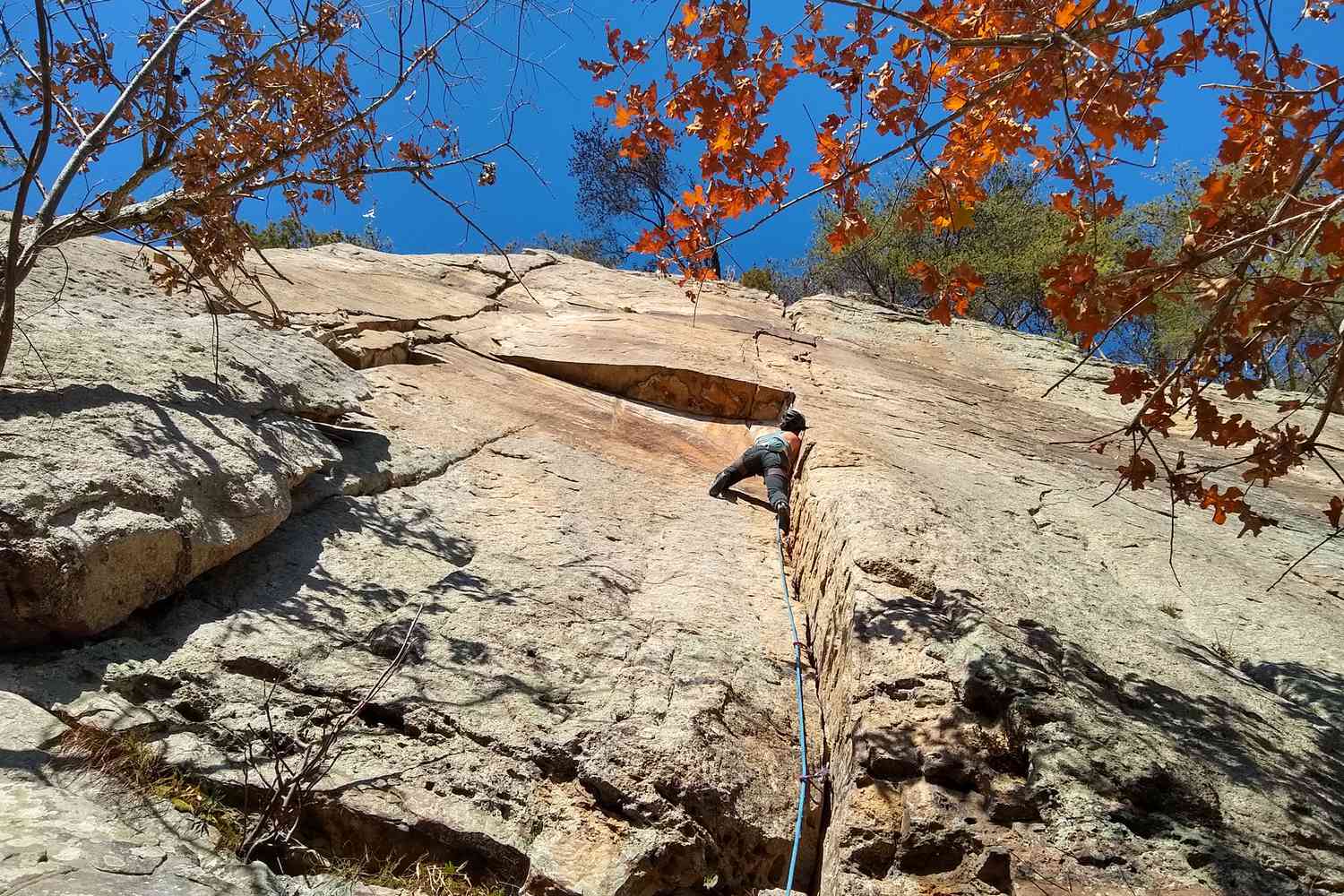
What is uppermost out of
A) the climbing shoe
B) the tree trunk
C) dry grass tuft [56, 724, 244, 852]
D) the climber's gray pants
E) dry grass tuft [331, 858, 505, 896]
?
the tree trunk

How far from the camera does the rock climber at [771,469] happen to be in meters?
6.22

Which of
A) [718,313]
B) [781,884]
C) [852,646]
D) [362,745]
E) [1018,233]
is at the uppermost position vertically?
[1018,233]

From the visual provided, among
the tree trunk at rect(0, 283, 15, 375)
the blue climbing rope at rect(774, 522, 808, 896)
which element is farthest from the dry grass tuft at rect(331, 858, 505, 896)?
the tree trunk at rect(0, 283, 15, 375)

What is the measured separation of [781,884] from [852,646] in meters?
0.99

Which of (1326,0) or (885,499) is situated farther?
(885,499)

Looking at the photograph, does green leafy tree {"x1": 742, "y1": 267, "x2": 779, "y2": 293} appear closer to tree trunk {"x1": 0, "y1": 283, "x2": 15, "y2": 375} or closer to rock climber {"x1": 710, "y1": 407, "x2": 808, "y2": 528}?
rock climber {"x1": 710, "y1": 407, "x2": 808, "y2": 528}

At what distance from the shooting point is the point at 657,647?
3.81 m

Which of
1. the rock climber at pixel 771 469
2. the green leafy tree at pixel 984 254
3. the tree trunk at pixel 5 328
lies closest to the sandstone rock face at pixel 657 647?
the rock climber at pixel 771 469

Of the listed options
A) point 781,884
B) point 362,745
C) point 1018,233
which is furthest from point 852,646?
point 1018,233

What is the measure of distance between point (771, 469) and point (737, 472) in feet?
0.93

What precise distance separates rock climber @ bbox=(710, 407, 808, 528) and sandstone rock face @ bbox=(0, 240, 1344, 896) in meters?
0.17

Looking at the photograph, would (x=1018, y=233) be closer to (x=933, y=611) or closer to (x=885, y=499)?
(x=885, y=499)

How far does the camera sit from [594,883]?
268 cm

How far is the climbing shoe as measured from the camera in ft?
21.1
